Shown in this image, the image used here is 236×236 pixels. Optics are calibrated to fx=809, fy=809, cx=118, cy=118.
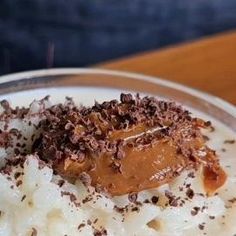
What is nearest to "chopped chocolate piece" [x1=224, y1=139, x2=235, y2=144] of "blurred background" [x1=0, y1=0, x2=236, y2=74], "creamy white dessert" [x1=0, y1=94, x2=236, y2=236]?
"creamy white dessert" [x1=0, y1=94, x2=236, y2=236]

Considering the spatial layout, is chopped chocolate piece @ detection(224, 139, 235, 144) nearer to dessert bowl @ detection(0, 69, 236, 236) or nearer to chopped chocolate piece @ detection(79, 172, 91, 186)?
dessert bowl @ detection(0, 69, 236, 236)

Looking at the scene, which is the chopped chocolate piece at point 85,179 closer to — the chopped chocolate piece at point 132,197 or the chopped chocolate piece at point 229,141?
the chopped chocolate piece at point 132,197

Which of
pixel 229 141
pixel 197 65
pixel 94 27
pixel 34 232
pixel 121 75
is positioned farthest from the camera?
pixel 94 27

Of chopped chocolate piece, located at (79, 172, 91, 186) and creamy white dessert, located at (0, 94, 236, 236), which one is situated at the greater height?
chopped chocolate piece, located at (79, 172, 91, 186)

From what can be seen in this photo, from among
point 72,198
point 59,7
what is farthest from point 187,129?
point 59,7

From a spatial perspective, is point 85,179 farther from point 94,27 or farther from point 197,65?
point 94,27

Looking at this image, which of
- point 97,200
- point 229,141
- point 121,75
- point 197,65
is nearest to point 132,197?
point 97,200
